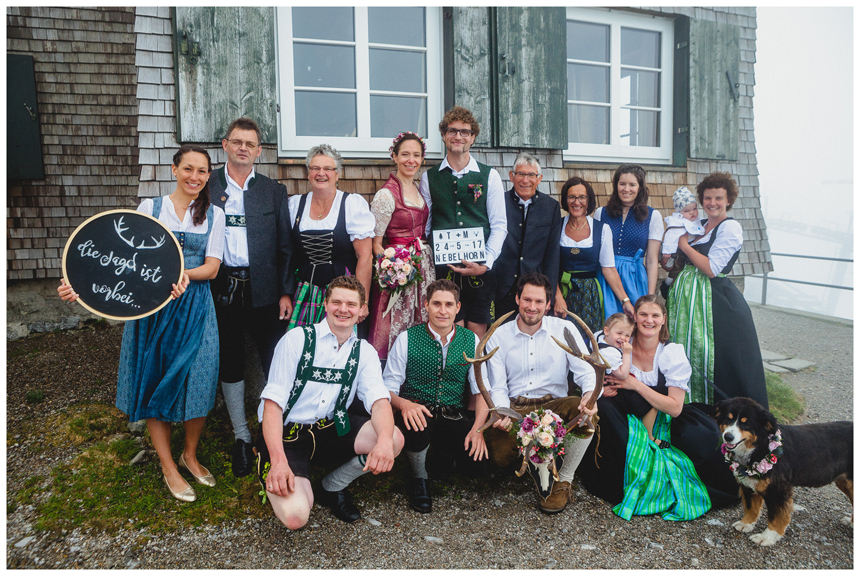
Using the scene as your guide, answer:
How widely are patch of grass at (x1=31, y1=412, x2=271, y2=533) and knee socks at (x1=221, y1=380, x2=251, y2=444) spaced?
8.4 inches

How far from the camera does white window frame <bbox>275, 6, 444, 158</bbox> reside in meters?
3.90

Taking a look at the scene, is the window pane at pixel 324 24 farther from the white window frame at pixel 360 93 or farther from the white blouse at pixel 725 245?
the white blouse at pixel 725 245

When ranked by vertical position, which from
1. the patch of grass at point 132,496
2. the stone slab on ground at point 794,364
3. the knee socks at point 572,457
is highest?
the knee socks at point 572,457

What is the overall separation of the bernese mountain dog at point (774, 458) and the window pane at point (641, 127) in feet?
10.2

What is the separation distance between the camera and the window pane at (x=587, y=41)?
4.65 metres

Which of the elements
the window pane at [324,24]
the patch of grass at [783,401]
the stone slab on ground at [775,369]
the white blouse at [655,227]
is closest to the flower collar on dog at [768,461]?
the white blouse at [655,227]

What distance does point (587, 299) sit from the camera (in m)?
3.50

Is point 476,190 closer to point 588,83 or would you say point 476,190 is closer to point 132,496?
point 588,83

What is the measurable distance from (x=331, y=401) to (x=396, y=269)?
844 mm

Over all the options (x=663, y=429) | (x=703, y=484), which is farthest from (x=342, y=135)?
(x=703, y=484)

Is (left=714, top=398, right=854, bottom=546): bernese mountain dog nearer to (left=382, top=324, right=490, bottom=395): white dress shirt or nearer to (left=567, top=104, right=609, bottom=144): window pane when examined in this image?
(left=382, top=324, right=490, bottom=395): white dress shirt

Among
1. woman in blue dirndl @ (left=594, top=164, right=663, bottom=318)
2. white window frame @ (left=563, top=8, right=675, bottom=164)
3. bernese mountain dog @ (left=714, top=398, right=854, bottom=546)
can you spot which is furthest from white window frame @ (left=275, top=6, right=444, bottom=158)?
bernese mountain dog @ (left=714, top=398, right=854, bottom=546)

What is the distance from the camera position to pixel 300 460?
2.52m

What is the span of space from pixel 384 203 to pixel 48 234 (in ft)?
16.4
